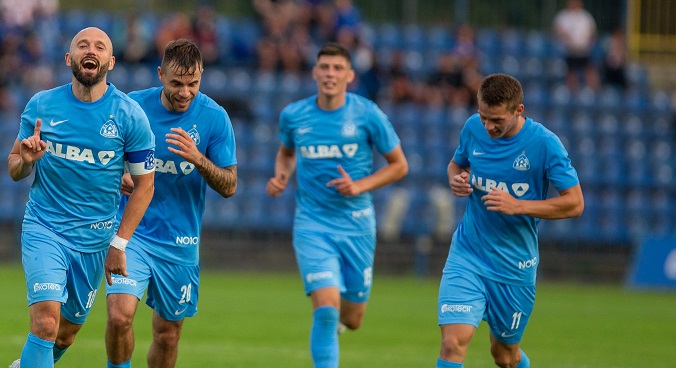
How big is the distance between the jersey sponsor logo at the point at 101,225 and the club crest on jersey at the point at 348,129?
312 cm

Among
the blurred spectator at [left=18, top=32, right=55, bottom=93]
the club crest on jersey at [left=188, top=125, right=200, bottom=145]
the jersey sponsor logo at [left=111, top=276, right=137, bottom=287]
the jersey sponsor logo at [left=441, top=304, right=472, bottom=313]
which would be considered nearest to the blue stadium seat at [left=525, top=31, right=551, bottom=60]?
the blurred spectator at [left=18, top=32, right=55, bottom=93]

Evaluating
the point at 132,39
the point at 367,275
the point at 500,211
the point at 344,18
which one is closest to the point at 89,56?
the point at 500,211

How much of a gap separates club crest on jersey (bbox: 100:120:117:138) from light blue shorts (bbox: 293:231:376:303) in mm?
2726

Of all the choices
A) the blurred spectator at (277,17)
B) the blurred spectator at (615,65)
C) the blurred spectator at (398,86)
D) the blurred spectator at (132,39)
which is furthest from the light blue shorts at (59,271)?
the blurred spectator at (615,65)

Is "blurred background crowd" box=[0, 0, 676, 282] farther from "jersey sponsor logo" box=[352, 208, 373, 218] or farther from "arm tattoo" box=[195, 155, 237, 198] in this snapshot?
"arm tattoo" box=[195, 155, 237, 198]

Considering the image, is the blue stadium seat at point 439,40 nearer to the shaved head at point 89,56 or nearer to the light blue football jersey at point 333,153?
the light blue football jersey at point 333,153

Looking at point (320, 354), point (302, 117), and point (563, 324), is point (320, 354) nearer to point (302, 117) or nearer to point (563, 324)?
point (302, 117)

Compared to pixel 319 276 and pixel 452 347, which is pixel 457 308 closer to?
pixel 452 347

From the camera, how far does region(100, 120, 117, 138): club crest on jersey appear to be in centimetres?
770

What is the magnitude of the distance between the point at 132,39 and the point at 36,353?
16563mm

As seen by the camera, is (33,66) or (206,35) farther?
(33,66)

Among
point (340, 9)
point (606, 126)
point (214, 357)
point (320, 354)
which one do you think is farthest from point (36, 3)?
point (320, 354)

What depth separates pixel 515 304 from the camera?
28.2 feet

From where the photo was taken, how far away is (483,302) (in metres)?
8.44
